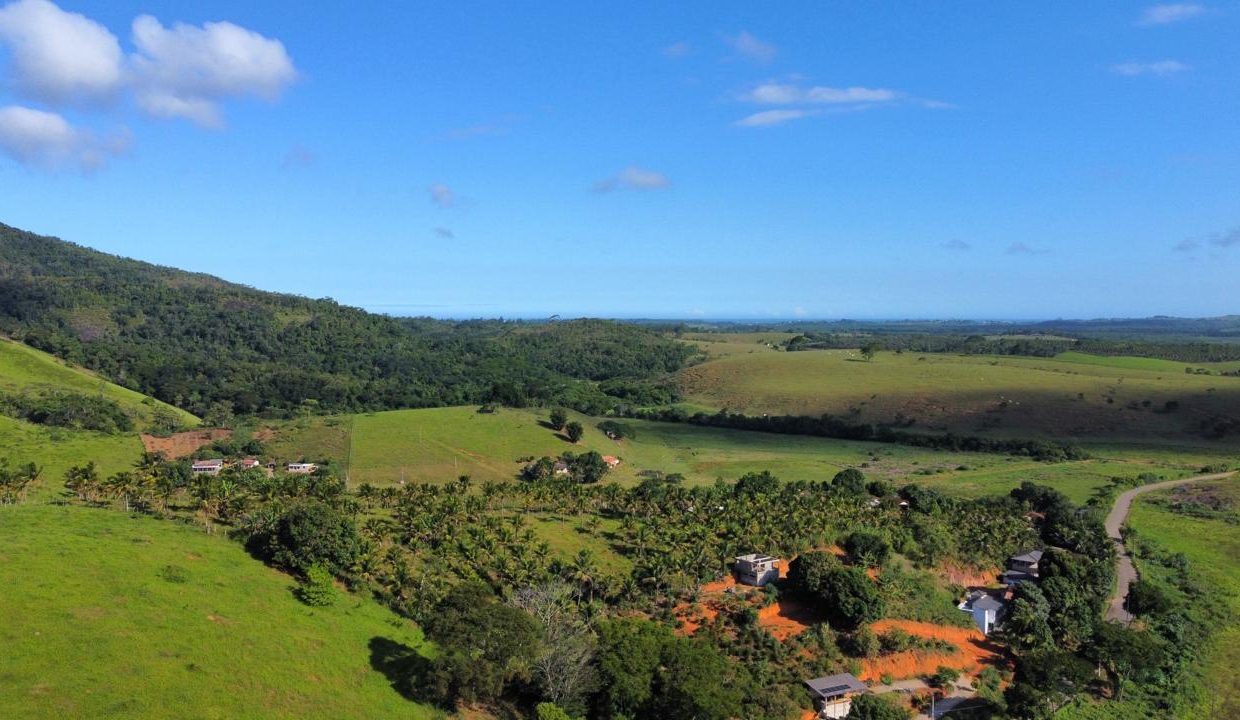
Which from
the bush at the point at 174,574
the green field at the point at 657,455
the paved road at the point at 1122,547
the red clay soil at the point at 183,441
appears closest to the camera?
the bush at the point at 174,574

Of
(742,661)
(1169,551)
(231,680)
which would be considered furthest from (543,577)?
(1169,551)

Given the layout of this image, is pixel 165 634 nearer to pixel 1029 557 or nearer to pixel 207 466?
pixel 207 466

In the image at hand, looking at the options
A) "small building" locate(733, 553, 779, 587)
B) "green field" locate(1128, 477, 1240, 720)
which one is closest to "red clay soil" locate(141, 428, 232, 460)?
"small building" locate(733, 553, 779, 587)

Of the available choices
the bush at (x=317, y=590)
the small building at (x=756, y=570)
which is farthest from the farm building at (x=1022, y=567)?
the bush at (x=317, y=590)

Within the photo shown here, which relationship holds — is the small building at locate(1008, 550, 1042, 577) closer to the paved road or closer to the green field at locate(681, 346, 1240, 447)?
the paved road

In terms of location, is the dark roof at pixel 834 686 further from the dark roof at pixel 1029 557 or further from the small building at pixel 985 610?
the dark roof at pixel 1029 557

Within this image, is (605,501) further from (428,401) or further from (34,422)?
(428,401)

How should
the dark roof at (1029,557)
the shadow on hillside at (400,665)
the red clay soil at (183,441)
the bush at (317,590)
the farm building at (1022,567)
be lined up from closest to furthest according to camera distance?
the shadow on hillside at (400,665) → the bush at (317,590) → the farm building at (1022,567) → the dark roof at (1029,557) → the red clay soil at (183,441)
